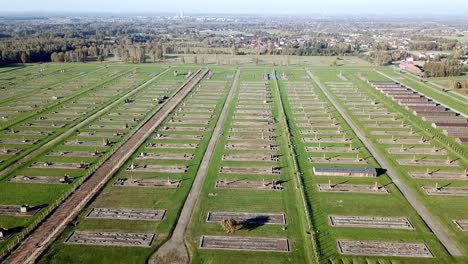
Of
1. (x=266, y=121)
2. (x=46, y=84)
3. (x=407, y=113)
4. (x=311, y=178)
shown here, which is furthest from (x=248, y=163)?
(x=46, y=84)

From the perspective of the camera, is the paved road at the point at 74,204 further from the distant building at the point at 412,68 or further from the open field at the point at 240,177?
the distant building at the point at 412,68

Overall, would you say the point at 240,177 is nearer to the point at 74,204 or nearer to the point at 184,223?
the point at 184,223

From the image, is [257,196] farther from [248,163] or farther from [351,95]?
[351,95]

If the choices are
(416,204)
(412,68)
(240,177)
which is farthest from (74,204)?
(412,68)

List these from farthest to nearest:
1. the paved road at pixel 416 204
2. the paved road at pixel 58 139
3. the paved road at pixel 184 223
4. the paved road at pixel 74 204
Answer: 1. the paved road at pixel 58 139
2. the paved road at pixel 416 204
3. the paved road at pixel 74 204
4. the paved road at pixel 184 223

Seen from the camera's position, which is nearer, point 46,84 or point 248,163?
point 248,163

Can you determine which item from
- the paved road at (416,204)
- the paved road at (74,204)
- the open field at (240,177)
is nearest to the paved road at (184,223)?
the open field at (240,177)
